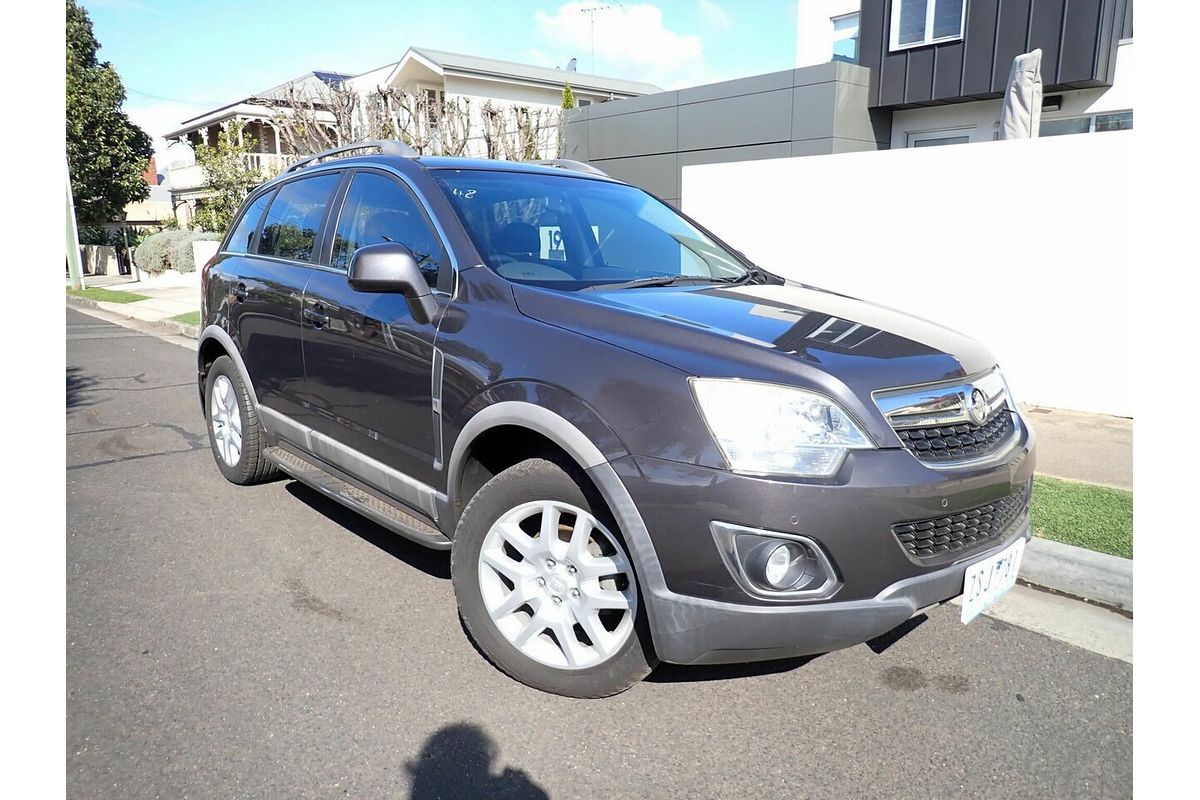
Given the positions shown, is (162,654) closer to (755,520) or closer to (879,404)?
(755,520)

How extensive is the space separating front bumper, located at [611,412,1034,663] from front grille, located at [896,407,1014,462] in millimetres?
71

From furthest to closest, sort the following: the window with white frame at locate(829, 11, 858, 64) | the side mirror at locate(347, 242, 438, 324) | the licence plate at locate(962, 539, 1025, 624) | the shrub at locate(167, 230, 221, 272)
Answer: the shrub at locate(167, 230, 221, 272)
the window with white frame at locate(829, 11, 858, 64)
the side mirror at locate(347, 242, 438, 324)
the licence plate at locate(962, 539, 1025, 624)

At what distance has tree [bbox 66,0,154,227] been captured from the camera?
1188 inches

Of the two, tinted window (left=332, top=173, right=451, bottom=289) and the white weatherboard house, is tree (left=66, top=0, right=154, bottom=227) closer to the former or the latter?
the white weatherboard house

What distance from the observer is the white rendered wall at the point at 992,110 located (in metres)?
12.7

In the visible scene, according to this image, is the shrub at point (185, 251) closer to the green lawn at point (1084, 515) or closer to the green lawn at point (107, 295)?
the green lawn at point (107, 295)

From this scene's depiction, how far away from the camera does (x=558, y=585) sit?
8.75 ft

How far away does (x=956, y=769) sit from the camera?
2.45 meters

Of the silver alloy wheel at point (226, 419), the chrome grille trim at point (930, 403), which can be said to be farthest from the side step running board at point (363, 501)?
the chrome grille trim at point (930, 403)

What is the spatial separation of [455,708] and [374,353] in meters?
1.45

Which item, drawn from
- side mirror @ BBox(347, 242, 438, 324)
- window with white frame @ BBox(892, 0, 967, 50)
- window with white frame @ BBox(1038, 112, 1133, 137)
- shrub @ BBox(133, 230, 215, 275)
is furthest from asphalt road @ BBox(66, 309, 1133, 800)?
shrub @ BBox(133, 230, 215, 275)

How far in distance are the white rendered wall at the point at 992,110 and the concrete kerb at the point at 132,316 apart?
41.7ft

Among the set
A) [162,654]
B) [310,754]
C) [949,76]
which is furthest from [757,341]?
[949,76]

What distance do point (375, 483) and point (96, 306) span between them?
718 inches
